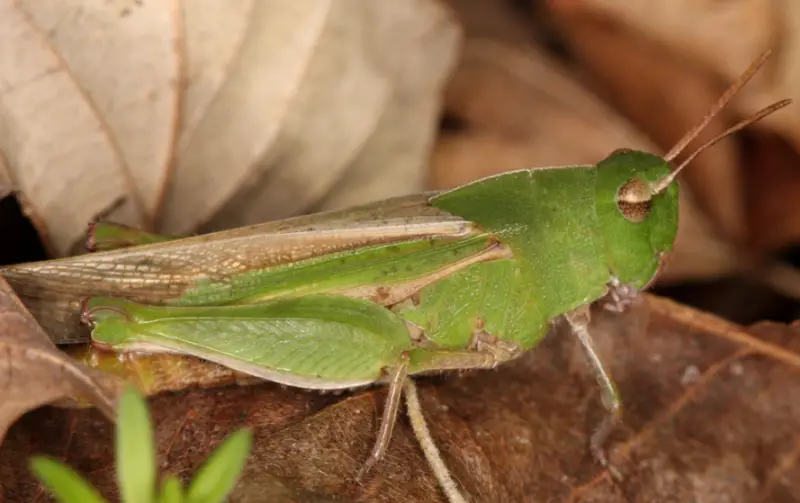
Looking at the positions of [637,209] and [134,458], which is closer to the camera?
[134,458]

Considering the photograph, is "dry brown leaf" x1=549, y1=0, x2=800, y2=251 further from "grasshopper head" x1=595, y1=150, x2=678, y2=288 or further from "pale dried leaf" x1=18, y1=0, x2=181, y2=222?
"pale dried leaf" x1=18, y1=0, x2=181, y2=222

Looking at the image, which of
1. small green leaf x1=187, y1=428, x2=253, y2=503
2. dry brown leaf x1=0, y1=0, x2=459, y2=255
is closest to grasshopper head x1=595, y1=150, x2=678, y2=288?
dry brown leaf x1=0, y1=0, x2=459, y2=255

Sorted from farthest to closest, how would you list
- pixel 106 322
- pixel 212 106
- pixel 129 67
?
pixel 212 106 → pixel 129 67 → pixel 106 322

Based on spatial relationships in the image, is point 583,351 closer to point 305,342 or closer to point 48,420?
point 305,342

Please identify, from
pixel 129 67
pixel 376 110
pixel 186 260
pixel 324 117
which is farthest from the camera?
pixel 376 110

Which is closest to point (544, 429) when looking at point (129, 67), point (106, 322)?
point (106, 322)

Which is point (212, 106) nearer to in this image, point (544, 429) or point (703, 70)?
point (544, 429)

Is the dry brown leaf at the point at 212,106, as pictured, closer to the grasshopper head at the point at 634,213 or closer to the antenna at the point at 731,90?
the grasshopper head at the point at 634,213
